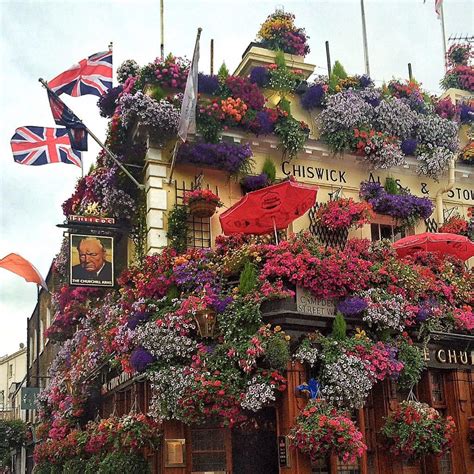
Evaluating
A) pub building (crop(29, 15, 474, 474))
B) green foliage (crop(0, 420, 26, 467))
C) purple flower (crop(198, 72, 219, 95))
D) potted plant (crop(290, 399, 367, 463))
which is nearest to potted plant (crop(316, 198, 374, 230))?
pub building (crop(29, 15, 474, 474))

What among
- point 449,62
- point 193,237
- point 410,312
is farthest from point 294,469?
point 449,62

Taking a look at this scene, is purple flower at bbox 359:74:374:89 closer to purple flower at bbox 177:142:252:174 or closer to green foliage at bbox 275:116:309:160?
green foliage at bbox 275:116:309:160

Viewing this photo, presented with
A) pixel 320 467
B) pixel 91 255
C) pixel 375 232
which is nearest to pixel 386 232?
pixel 375 232

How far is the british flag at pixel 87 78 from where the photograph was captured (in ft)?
57.9

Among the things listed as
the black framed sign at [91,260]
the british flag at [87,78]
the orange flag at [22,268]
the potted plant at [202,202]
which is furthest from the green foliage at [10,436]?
the potted plant at [202,202]

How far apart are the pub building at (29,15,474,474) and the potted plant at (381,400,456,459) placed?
45 centimetres

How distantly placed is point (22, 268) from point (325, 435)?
542 inches

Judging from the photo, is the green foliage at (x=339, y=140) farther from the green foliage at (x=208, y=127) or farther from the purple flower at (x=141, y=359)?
the purple flower at (x=141, y=359)

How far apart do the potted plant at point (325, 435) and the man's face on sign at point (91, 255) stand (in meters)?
5.96

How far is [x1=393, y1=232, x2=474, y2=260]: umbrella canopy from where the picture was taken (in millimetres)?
17062

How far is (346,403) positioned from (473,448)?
353 centimetres

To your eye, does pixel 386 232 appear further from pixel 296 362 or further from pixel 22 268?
pixel 22 268

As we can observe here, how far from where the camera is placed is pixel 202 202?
1638cm

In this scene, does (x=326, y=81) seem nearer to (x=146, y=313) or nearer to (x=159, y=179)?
(x=159, y=179)
